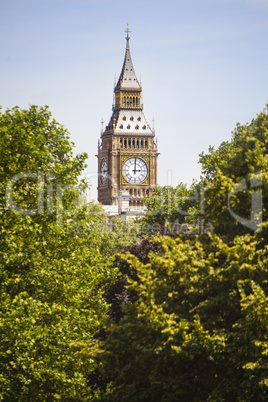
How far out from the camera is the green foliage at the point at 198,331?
24203 mm

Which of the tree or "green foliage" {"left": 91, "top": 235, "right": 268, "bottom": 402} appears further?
the tree

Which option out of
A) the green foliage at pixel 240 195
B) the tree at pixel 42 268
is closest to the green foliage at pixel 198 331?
the green foliage at pixel 240 195

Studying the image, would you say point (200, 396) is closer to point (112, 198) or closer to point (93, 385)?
point (93, 385)

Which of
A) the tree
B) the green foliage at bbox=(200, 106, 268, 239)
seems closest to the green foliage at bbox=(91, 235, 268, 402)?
the green foliage at bbox=(200, 106, 268, 239)

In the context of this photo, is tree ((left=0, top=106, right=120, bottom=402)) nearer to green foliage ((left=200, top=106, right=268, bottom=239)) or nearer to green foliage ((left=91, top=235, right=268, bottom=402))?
green foliage ((left=91, top=235, right=268, bottom=402))

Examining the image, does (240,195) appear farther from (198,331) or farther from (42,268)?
(42,268)

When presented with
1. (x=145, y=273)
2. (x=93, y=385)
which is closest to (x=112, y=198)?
(x=93, y=385)

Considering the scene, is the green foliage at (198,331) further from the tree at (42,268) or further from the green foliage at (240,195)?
the tree at (42,268)

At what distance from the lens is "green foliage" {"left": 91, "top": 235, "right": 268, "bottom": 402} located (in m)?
24.2

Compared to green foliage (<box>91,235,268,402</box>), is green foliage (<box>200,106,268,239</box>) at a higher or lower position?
higher

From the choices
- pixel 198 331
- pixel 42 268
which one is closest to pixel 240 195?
pixel 198 331

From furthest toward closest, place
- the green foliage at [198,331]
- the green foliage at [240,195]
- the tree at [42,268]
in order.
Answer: the tree at [42,268] < the green foliage at [240,195] < the green foliage at [198,331]

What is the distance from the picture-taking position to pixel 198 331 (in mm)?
24359

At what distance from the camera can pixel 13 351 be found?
30312 millimetres
